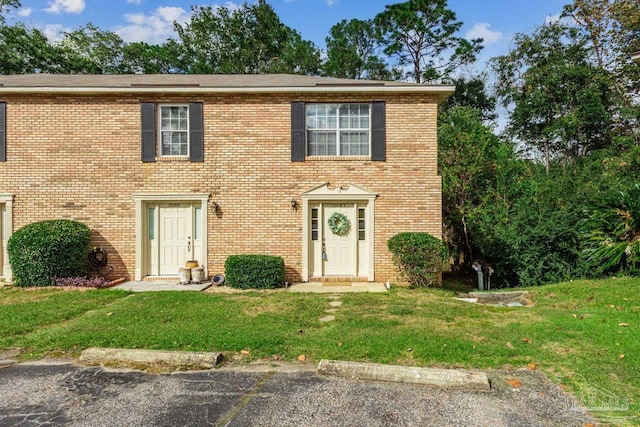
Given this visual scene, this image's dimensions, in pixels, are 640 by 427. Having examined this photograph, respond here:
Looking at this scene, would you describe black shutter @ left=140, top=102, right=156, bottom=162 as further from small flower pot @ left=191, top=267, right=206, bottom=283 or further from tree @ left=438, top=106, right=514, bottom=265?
tree @ left=438, top=106, right=514, bottom=265

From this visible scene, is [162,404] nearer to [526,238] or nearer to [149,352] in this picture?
[149,352]

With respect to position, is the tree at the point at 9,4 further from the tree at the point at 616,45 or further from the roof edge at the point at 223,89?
the tree at the point at 616,45

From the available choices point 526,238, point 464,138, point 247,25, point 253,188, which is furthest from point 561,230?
point 247,25

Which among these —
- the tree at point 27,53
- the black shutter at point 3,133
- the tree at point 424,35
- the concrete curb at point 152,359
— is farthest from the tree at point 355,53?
the concrete curb at point 152,359

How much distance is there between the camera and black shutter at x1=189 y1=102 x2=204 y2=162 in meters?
9.38

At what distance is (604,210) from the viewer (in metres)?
9.05

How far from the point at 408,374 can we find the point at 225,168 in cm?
708

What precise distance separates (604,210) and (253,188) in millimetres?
8429

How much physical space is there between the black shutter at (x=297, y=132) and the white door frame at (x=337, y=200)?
0.92 meters

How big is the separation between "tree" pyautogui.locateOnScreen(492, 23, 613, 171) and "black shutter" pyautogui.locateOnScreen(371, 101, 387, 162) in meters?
12.8

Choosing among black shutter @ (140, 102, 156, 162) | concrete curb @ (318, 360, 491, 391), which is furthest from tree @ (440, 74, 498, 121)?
concrete curb @ (318, 360, 491, 391)

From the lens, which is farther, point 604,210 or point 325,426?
point 604,210

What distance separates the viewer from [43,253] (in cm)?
838

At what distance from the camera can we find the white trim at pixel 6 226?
9.28 m
